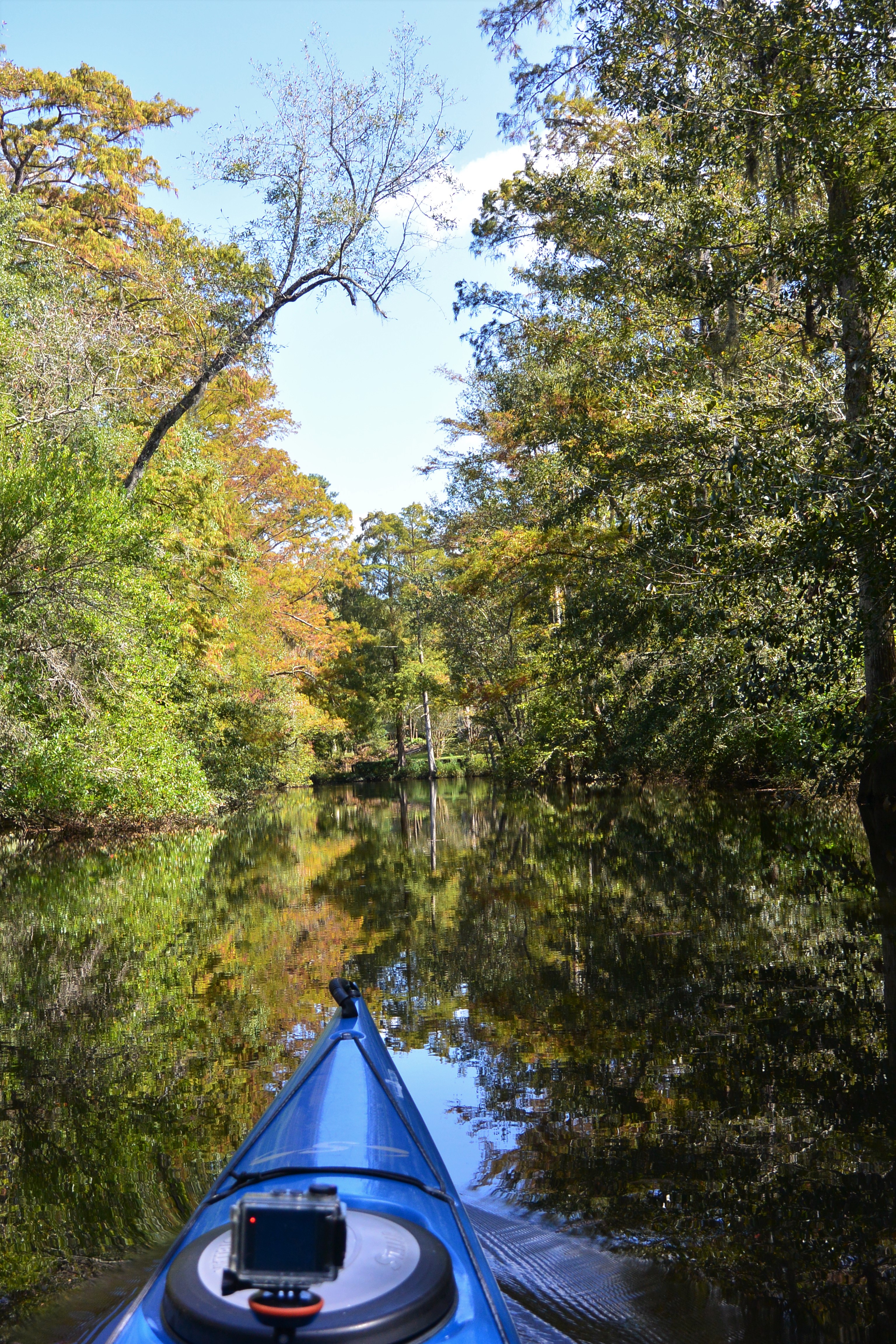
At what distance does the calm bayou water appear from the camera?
2906mm

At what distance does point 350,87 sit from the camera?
13070mm

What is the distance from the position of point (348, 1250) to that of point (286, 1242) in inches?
13.4

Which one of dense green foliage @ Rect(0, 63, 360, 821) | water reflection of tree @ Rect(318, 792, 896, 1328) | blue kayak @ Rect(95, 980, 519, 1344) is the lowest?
water reflection of tree @ Rect(318, 792, 896, 1328)

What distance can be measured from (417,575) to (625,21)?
28.3 metres

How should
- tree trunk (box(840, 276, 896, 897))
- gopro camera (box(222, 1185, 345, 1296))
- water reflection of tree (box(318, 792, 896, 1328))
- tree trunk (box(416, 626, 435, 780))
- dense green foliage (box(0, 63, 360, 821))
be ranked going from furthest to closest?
tree trunk (box(416, 626, 435, 780)) → dense green foliage (box(0, 63, 360, 821)) → tree trunk (box(840, 276, 896, 897)) → water reflection of tree (box(318, 792, 896, 1328)) → gopro camera (box(222, 1185, 345, 1296))

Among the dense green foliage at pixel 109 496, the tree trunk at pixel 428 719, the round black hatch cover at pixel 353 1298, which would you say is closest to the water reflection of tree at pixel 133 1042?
the round black hatch cover at pixel 353 1298

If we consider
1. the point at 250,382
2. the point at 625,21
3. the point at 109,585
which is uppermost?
the point at 250,382

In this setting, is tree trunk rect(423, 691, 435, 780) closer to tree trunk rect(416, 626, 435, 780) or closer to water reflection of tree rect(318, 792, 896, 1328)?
tree trunk rect(416, 626, 435, 780)

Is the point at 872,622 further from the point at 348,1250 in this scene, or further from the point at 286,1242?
the point at 286,1242

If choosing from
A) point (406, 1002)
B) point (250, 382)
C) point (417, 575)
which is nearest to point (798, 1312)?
point (406, 1002)

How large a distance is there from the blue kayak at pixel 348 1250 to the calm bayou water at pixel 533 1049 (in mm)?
765

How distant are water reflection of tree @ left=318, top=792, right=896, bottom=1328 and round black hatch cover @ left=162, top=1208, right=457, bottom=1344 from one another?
50.9 inches

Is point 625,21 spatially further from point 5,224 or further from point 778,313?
point 5,224

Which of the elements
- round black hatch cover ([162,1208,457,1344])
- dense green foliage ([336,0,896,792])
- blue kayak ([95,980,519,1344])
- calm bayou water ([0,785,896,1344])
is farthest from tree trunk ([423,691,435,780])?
round black hatch cover ([162,1208,457,1344])
